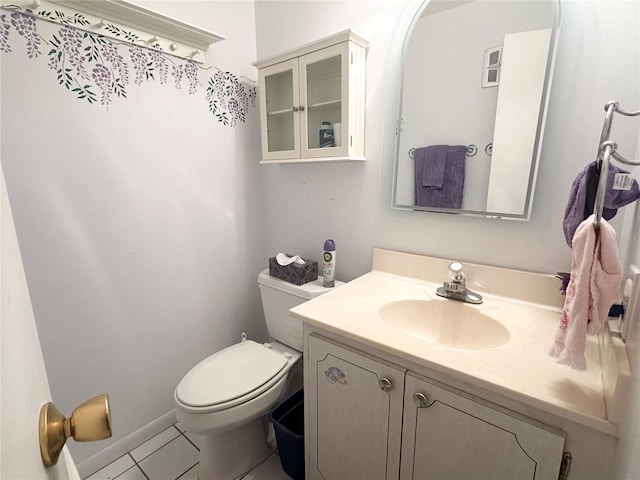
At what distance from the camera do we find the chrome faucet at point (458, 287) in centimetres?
112

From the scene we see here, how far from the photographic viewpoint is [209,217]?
5.30ft

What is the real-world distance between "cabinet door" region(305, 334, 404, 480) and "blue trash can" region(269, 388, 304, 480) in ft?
0.36

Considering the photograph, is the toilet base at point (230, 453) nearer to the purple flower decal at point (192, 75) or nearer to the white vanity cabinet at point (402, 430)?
the white vanity cabinet at point (402, 430)

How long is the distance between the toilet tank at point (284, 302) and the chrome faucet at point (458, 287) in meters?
0.51

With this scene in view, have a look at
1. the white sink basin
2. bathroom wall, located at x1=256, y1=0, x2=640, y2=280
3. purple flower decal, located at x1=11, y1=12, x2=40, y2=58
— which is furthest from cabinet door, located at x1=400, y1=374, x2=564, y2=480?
purple flower decal, located at x1=11, y1=12, x2=40, y2=58

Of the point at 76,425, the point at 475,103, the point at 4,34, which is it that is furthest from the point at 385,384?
the point at 4,34

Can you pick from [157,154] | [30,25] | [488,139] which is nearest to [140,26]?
[30,25]

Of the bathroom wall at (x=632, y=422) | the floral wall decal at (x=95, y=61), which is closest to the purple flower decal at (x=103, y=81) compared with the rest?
the floral wall decal at (x=95, y=61)

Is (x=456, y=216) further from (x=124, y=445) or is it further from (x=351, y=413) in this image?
(x=124, y=445)

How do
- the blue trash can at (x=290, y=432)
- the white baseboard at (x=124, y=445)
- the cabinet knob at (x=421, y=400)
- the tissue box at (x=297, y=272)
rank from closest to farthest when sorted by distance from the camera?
the cabinet knob at (x=421, y=400)
the blue trash can at (x=290, y=432)
the white baseboard at (x=124, y=445)
the tissue box at (x=297, y=272)

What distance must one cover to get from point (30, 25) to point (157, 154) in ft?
1.74

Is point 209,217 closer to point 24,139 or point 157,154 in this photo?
point 157,154

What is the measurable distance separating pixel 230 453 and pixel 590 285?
1.43 m

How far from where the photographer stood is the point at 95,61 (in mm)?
1183
